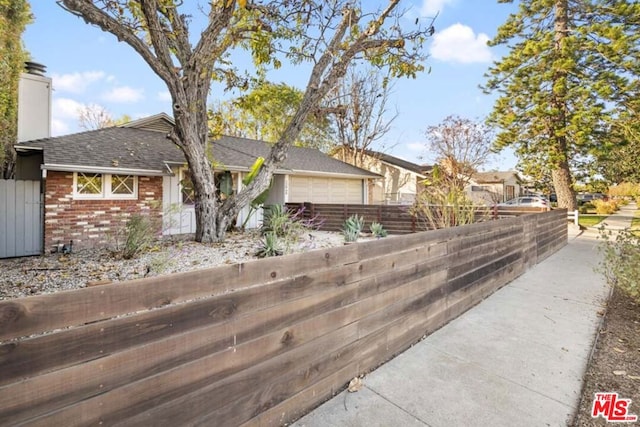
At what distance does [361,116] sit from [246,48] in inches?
→ 685

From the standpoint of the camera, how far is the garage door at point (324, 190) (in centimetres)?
1648

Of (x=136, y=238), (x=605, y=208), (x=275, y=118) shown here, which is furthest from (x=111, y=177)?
(x=605, y=208)

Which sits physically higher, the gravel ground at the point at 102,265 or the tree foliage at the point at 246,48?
the tree foliage at the point at 246,48

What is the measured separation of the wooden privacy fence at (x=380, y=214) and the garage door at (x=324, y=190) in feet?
5.32

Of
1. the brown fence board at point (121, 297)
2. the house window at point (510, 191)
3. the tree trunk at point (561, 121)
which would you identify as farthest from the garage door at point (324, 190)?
the house window at point (510, 191)

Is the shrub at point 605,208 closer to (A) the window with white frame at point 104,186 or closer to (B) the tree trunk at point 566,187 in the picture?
(B) the tree trunk at point 566,187

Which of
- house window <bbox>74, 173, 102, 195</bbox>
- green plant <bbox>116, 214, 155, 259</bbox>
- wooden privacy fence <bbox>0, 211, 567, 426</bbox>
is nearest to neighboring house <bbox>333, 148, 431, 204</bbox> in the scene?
house window <bbox>74, 173, 102, 195</bbox>

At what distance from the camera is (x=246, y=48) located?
9086mm

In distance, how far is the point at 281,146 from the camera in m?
8.98

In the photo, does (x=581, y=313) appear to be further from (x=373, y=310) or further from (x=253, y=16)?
(x=253, y=16)

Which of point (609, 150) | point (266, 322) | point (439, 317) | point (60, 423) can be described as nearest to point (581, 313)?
point (439, 317)

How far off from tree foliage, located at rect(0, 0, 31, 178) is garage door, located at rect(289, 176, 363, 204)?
10.7 metres

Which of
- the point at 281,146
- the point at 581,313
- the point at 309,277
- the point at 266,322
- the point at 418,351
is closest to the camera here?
the point at 266,322

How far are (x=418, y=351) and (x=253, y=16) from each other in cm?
823
